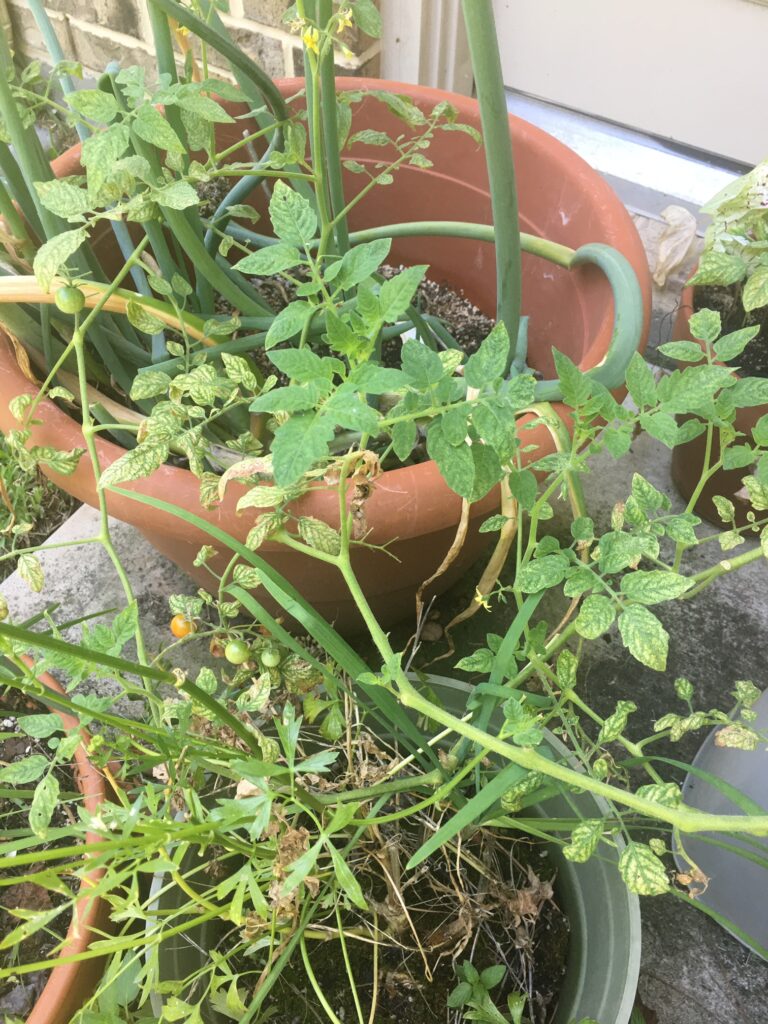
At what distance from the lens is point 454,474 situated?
0.53 meters

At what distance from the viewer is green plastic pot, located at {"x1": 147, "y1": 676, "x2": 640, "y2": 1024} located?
659mm

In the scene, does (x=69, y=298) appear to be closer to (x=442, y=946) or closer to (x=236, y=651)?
(x=236, y=651)

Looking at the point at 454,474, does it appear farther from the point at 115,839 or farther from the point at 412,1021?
the point at 412,1021

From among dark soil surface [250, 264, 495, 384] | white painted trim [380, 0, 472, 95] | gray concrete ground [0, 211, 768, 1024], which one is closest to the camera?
gray concrete ground [0, 211, 768, 1024]

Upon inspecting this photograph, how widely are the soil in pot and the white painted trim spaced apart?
1.22 meters

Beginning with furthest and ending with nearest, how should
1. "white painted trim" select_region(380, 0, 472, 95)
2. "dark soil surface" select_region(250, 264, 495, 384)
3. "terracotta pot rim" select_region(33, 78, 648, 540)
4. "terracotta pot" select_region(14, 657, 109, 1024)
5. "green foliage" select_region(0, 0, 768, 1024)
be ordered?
"white painted trim" select_region(380, 0, 472, 95)
"dark soil surface" select_region(250, 264, 495, 384)
"terracotta pot rim" select_region(33, 78, 648, 540)
"terracotta pot" select_region(14, 657, 109, 1024)
"green foliage" select_region(0, 0, 768, 1024)

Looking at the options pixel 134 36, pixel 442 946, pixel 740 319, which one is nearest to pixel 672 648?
pixel 740 319

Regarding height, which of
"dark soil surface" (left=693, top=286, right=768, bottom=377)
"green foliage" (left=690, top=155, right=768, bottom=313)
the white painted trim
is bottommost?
"dark soil surface" (left=693, top=286, right=768, bottom=377)

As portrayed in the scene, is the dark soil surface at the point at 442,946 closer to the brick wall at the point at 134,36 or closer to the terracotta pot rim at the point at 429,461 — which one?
the terracotta pot rim at the point at 429,461

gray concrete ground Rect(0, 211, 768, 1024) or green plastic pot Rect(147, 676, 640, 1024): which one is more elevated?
green plastic pot Rect(147, 676, 640, 1024)

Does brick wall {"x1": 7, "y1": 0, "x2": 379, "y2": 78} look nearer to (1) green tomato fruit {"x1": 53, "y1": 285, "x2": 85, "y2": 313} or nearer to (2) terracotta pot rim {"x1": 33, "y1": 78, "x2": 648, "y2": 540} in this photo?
(2) terracotta pot rim {"x1": 33, "y1": 78, "x2": 648, "y2": 540}

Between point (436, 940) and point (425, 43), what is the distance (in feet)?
4.36

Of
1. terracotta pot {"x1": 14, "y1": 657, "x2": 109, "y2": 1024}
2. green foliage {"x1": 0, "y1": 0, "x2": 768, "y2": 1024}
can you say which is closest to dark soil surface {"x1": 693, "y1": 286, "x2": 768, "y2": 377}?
green foliage {"x1": 0, "y1": 0, "x2": 768, "y2": 1024}

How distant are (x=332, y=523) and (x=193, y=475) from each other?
14 centimetres
